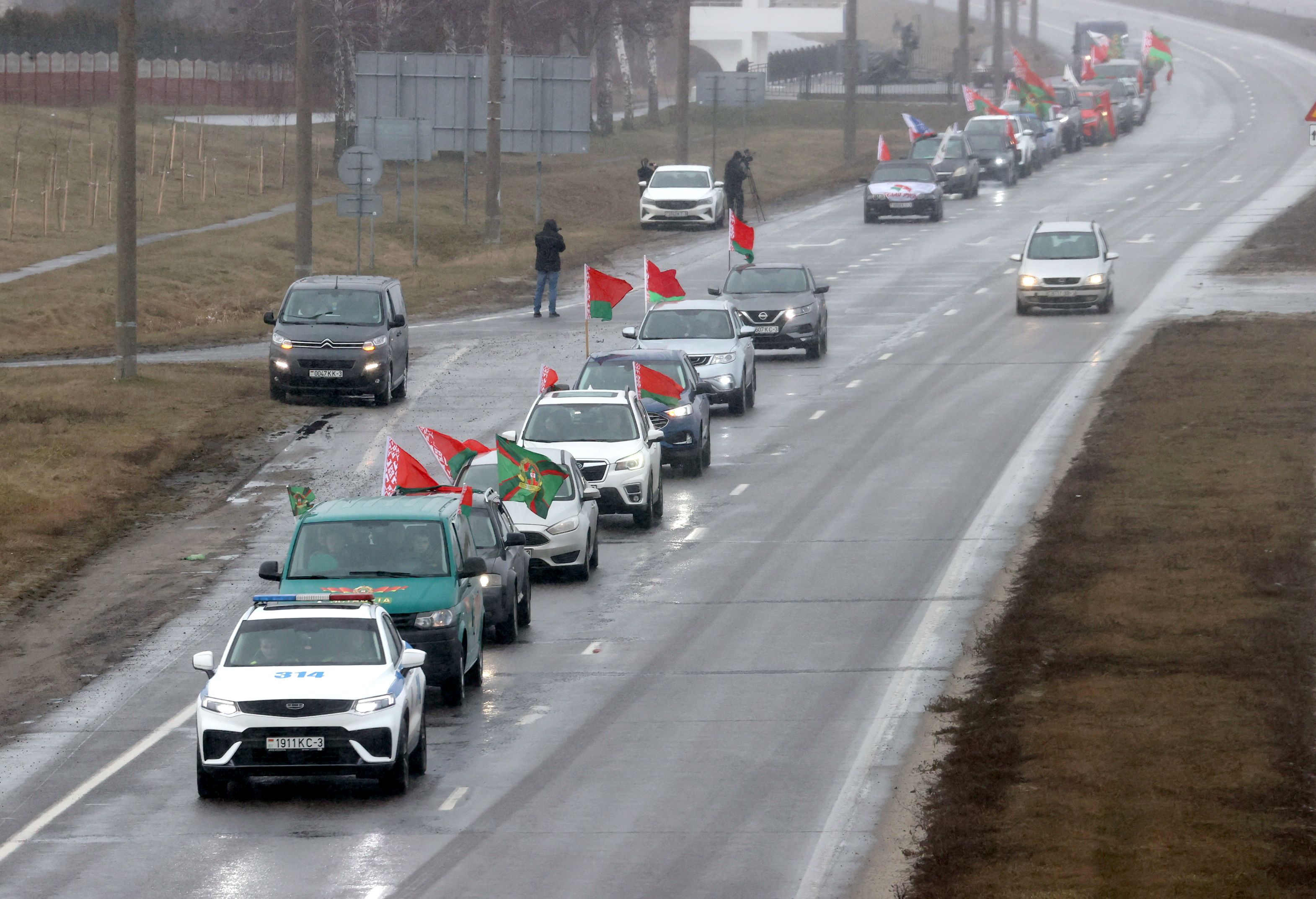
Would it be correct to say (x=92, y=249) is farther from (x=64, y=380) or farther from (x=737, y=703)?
(x=737, y=703)

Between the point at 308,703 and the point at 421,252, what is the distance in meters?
42.0

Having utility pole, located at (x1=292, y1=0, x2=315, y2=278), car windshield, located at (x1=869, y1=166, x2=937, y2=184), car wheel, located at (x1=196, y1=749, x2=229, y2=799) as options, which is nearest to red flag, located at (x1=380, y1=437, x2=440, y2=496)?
car wheel, located at (x1=196, y1=749, x2=229, y2=799)

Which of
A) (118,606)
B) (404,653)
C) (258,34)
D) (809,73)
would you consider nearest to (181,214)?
(258,34)

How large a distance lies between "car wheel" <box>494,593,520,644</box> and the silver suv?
24202 millimetres

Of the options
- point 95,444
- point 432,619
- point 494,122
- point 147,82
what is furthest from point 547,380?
point 147,82

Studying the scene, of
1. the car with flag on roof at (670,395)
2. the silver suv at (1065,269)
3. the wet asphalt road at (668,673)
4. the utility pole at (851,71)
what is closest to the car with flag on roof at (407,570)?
the wet asphalt road at (668,673)

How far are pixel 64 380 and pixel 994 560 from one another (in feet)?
56.6

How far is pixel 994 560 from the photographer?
2264 centimetres

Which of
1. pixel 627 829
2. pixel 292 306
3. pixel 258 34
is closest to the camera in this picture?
pixel 627 829

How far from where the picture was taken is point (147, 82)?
80750mm

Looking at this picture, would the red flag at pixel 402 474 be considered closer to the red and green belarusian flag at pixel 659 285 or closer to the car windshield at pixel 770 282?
the red and green belarusian flag at pixel 659 285

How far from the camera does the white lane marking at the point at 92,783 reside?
43.6 ft

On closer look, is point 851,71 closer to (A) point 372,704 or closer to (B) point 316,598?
(B) point 316,598

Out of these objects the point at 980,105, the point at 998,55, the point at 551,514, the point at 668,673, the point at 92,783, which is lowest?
the point at 92,783
